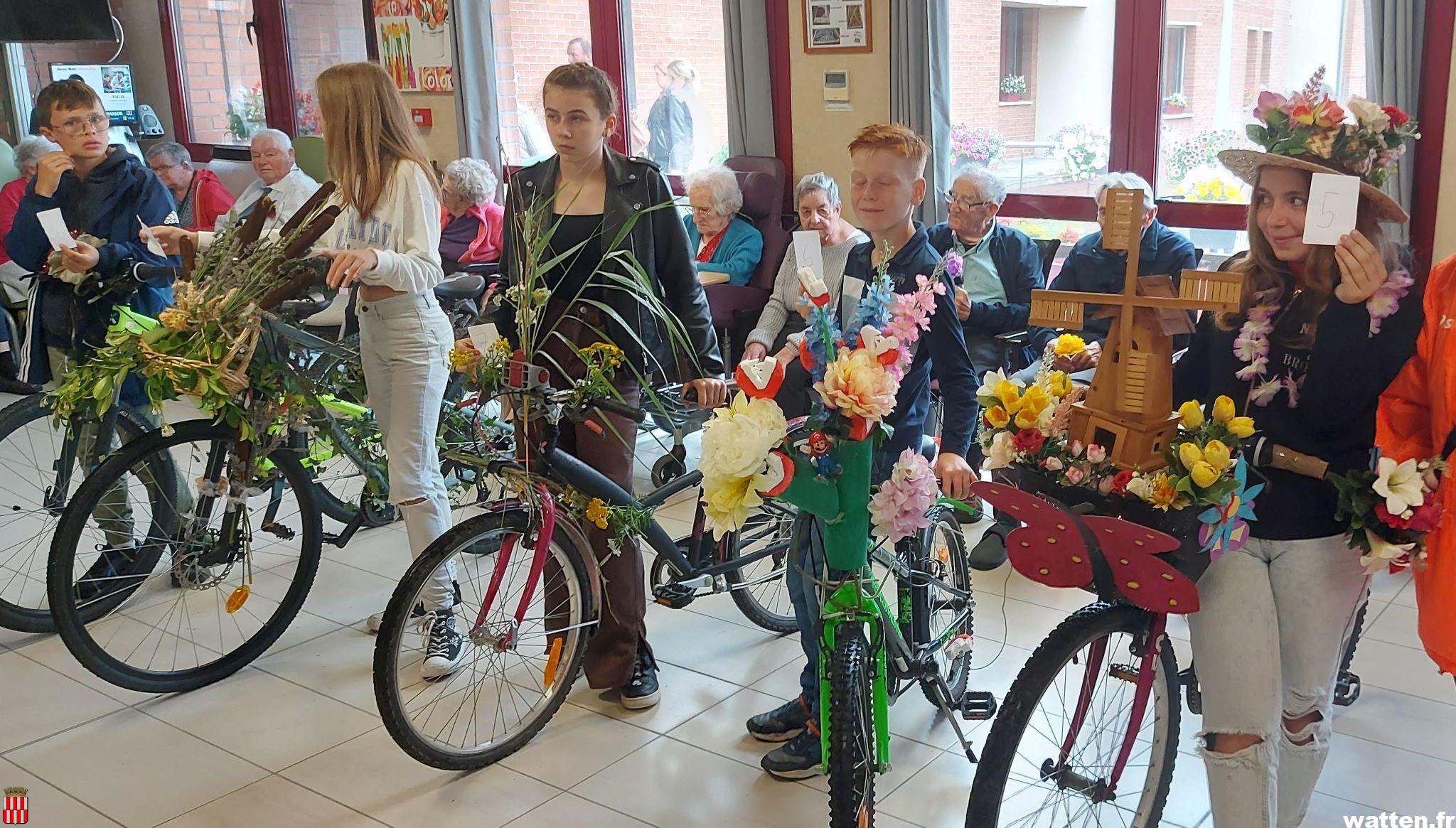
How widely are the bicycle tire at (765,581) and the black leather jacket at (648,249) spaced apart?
387 millimetres

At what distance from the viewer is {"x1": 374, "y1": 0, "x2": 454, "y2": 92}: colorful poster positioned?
7105 millimetres

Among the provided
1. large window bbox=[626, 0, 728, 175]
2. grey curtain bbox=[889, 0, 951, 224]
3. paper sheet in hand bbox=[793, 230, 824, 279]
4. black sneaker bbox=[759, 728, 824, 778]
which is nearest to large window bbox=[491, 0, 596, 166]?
large window bbox=[626, 0, 728, 175]

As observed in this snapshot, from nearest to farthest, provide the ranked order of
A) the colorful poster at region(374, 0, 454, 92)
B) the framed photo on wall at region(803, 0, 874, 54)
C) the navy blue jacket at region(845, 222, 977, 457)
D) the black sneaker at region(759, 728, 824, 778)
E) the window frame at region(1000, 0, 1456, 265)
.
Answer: the navy blue jacket at region(845, 222, 977, 457), the black sneaker at region(759, 728, 824, 778), the window frame at region(1000, 0, 1456, 265), the framed photo on wall at region(803, 0, 874, 54), the colorful poster at region(374, 0, 454, 92)

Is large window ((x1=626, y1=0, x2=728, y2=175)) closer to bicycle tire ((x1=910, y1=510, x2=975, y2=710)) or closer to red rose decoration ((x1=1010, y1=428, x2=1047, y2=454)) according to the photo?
bicycle tire ((x1=910, y1=510, x2=975, y2=710))

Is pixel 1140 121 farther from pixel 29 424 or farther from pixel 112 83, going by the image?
pixel 112 83

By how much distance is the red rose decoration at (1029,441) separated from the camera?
197 cm

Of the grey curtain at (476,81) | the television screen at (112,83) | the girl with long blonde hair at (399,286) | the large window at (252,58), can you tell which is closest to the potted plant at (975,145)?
the grey curtain at (476,81)

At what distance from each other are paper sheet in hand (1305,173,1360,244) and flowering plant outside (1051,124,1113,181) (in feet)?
10.5

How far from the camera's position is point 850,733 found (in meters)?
2.16

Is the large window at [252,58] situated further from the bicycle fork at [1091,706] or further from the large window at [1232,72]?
the bicycle fork at [1091,706]

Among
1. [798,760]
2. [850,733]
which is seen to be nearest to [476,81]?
[798,760]

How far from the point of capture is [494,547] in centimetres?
296

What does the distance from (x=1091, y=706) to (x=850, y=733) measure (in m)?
0.40

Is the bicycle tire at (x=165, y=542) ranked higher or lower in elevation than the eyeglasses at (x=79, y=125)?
lower
